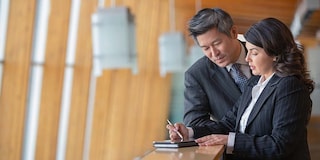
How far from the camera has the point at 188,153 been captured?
76.6 inches

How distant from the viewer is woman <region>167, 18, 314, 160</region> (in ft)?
6.81

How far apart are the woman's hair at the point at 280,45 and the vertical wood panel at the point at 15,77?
4.09m

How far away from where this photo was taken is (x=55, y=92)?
6.91 meters

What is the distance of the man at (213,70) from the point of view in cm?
260

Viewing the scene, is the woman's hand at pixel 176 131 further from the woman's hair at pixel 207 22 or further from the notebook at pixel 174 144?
the woman's hair at pixel 207 22

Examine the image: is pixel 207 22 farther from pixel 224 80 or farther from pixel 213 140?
pixel 213 140

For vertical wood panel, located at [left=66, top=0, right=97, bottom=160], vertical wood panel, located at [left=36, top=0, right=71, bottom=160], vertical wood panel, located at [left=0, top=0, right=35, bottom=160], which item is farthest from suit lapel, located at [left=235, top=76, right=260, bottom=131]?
vertical wood panel, located at [left=66, top=0, right=97, bottom=160]

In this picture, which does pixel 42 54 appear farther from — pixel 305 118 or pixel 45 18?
pixel 305 118

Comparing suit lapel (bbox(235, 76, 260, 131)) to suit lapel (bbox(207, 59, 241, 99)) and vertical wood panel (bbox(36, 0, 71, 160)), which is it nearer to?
suit lapel (bbox(207, 59, 241, 99))

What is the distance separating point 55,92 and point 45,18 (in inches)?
37.6

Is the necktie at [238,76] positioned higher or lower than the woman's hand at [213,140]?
higher

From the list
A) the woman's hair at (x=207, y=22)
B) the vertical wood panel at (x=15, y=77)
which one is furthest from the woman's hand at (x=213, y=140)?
the vertical wood panel at (x=15, y=77)

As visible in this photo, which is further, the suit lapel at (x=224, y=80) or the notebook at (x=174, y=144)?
the suit lapel at (x=224, y=80)

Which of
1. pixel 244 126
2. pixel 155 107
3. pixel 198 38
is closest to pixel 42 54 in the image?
pixel 198 38
